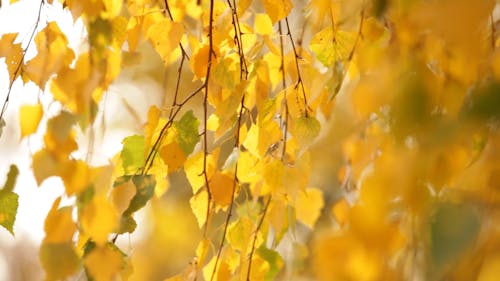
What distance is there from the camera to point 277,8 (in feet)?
2.97

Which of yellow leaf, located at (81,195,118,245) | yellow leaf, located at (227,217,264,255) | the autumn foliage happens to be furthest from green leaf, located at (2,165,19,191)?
yellow leaf, located at (227,217,264,255)

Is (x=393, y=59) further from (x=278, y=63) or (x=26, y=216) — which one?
(x=26, y=216)

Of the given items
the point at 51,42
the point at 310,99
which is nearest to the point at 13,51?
the point at 51,42

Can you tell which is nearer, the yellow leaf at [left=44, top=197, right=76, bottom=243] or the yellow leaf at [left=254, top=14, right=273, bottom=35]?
the yellow leaf at [left=44, top=197, right=76, bottom=243]

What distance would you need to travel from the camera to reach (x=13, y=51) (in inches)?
34.6

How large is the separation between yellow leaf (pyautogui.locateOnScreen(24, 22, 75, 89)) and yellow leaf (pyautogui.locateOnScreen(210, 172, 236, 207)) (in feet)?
0.60

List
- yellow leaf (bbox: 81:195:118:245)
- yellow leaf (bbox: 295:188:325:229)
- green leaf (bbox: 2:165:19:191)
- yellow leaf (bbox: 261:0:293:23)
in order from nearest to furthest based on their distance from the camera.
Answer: yellow leaf (bbox: 81:195:118:245) < green leaf (bbox: 2:165:19:191) < yellow leaf (bbox: 261:0:293:23) < yellow leaf (bbox: 295:188:325:229)

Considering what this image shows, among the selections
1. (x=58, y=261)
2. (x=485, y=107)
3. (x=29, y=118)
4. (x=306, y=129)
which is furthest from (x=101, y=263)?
(x=485, y=107)

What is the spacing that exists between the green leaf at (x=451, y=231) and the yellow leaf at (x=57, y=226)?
326 mm

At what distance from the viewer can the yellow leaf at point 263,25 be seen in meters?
0.97

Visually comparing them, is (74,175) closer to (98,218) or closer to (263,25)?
(98,218)

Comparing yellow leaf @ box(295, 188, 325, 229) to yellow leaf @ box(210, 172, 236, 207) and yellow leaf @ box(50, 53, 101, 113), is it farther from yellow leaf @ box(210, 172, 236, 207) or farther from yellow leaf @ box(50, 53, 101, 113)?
yellow leaf @ box(50, 53, 101, 113)

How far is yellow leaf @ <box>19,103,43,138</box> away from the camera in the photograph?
0.78 meters

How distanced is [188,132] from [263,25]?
173mm
